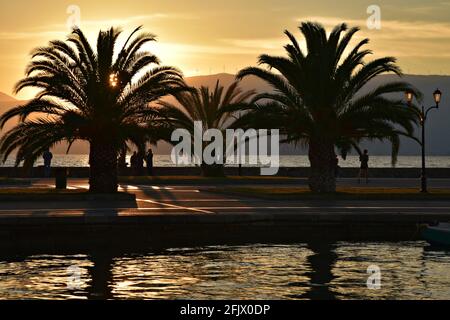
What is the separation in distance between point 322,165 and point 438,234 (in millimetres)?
15247

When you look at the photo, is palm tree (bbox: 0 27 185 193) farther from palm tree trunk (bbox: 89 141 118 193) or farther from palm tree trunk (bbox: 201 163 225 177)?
palm tree trunk (bbox: 201 163 225 177)

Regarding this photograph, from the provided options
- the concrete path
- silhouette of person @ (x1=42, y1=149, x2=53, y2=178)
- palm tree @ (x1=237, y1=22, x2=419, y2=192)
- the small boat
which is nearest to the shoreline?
the small boat

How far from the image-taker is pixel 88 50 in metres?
39.1

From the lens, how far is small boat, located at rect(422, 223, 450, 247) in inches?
999

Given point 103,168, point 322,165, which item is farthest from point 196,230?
point 322,165

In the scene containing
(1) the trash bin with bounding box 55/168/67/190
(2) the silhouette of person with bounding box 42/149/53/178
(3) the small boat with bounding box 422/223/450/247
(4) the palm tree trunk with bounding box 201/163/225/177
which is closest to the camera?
(3) the small boat with bounding box 422/223/450/247

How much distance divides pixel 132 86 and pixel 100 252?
626 inches

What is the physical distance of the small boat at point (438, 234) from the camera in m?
25.4

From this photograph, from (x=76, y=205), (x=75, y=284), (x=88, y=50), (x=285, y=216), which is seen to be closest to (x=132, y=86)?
(x=88, y=50)

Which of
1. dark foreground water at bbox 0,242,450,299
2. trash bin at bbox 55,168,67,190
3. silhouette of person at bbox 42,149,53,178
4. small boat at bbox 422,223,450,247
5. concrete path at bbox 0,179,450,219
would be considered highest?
silhouette of person at bbox 42,149,53,178

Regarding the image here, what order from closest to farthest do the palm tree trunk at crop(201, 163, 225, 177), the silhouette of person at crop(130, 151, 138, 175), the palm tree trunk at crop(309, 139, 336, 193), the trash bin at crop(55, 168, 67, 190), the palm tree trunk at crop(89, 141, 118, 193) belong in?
the palm tree trunk at crop(89, 141, 118, 193)
the palm tree trunk at crop(309, 139, 336, 193)
the trash bin at crop(55, 168, 67, 190)
the palm tree trunk at crop(201, 163, 225, 177)
the silhouette of person at crop(130, 151, 138, 175)

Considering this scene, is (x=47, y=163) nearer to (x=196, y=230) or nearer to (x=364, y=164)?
(x=364, y=164)

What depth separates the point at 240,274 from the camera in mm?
21062
